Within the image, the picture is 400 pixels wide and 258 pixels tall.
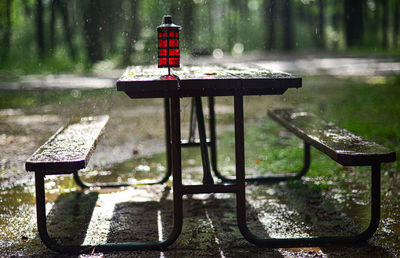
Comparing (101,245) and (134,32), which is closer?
(101,245)

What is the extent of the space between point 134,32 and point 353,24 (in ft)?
39.9

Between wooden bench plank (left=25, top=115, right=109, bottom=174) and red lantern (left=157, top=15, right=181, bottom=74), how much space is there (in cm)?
74

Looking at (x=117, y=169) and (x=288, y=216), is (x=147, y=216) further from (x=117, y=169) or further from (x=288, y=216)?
(x=117, y=169)

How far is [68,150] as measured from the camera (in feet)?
11.0

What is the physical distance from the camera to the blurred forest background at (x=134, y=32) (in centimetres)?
2102

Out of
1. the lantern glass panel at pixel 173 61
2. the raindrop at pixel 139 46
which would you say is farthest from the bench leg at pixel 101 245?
the raindrop at pixel 139 46

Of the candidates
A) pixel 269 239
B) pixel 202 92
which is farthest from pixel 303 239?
pixel 202 92

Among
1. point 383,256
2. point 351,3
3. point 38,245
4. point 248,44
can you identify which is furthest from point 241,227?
point 248,44

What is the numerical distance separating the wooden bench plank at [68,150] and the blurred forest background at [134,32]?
374cm

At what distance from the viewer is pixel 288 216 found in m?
3.79

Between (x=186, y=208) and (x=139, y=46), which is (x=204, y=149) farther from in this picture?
(x=139, y=46)

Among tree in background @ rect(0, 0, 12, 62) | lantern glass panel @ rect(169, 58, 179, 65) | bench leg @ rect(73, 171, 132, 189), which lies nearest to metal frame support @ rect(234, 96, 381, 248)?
lantern glass panel @ rect(169, 58, 179, 65)

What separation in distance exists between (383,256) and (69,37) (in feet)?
77.4

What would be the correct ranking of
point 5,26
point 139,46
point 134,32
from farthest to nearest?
point 139,46 < point 134,32 < point 5,26
